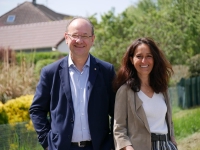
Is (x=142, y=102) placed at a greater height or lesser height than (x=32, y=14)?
lesser

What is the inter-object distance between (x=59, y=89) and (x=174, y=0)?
16.2m

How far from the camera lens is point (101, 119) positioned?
454cm

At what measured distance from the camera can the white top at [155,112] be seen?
14.6 ft

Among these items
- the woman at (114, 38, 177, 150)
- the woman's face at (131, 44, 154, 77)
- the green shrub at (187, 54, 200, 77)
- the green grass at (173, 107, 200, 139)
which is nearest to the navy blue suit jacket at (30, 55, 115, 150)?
the woman at (114, 38, 177, 150)

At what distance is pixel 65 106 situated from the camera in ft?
14.6

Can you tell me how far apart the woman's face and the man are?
1.08 feet

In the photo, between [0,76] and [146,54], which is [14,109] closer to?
[0,76]

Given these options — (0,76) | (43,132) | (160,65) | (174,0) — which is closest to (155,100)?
(160,65)

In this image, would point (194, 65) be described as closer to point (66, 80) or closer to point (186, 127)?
point (186, 127)

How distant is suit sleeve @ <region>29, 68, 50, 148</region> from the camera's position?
181 inches

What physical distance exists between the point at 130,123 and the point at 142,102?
0.74 ft

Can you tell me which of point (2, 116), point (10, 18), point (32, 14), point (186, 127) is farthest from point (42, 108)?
point (32, 14)

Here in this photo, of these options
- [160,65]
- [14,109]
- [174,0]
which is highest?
[174,0]

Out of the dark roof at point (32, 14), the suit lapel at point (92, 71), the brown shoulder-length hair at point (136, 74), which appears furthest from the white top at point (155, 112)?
the dark roof at point (32, 14)
